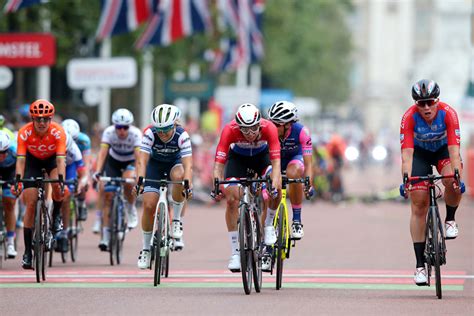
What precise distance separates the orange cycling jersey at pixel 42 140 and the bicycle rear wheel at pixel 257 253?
257 cm

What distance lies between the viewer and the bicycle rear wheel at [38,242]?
1575cm

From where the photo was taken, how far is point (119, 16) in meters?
32.2

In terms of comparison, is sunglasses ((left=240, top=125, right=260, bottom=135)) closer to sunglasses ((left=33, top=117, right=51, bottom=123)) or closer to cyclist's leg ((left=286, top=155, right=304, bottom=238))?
cyclist's leg ((left=286, top=155, right=304, bottom=238))

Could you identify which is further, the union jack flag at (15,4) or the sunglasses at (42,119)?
the union jack flag at (15,4)

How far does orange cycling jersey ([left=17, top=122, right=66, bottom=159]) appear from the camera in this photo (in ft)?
53.5

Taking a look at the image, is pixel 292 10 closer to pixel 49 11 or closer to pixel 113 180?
pixel 49 11

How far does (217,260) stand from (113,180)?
6.00 ft

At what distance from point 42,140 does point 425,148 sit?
427 centimetres

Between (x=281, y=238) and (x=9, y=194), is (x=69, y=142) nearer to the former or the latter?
(x=9, y=194)

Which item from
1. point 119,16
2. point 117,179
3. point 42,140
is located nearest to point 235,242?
point 42,140

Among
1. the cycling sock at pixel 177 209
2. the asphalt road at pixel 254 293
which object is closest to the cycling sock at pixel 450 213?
the asphalt road at pixel 254 293

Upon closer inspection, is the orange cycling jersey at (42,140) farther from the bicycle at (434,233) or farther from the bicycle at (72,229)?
the bicycle at (434,233)

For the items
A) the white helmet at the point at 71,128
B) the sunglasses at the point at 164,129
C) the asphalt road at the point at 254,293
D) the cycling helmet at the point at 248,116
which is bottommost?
the asphalt road at the point at 254,293

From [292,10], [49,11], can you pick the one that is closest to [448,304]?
[49,11]
